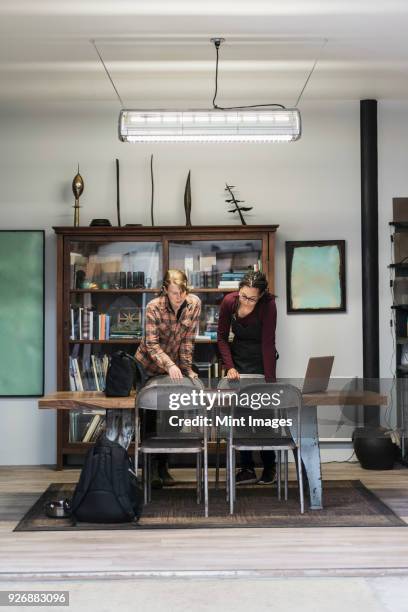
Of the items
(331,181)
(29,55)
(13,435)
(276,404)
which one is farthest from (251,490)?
(29,55)

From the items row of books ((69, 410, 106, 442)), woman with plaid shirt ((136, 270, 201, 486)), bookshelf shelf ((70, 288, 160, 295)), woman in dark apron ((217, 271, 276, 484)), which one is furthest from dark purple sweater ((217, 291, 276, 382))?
row of books ((69, 410, 106, 442))

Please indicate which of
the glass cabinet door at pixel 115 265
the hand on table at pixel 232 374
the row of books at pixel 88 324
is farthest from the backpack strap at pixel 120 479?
the glass cabinet door at pixel 115 265

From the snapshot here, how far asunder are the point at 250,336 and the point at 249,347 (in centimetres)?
9

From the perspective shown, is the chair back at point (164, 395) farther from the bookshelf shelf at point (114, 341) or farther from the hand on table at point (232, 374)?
the bookshelf shelf at point (114, 341)

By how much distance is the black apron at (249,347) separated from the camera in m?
6.65

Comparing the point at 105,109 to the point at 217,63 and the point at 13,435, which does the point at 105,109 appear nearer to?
the point at 217,63

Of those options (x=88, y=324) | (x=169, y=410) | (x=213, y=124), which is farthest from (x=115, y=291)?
(x=213, y=124)

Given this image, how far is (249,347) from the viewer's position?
668cm

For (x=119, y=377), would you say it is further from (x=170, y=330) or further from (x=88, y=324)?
(x=88, y=324)

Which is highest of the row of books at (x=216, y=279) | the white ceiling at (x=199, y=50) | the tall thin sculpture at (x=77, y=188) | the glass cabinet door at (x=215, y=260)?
the white ceiling at (x=199, y=50)

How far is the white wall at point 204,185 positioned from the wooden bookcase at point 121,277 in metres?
0.32

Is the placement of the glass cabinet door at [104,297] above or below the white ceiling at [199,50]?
below

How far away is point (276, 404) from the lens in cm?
582

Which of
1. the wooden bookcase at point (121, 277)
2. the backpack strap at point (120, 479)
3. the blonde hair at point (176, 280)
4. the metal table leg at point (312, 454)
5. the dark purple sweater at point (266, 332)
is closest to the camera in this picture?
the backpack strap at point (120, 479)
